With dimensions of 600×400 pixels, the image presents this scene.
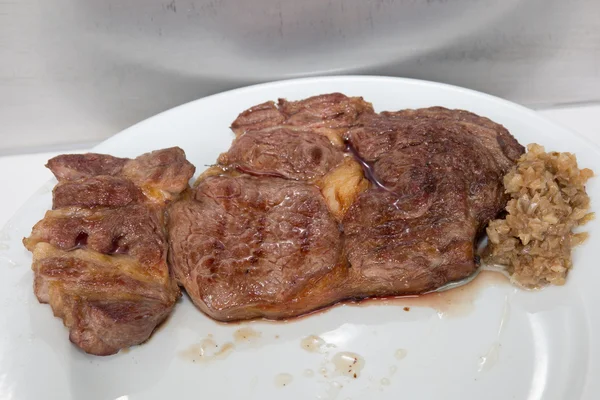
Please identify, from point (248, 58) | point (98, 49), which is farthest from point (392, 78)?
point (98, 49)

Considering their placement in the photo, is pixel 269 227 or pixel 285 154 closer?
pixel 269 227

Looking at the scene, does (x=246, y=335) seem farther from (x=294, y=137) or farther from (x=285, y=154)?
(x=294, y=137)

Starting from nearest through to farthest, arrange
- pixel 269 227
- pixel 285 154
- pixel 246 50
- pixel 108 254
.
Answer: pixel 108 254 < pixel 269 227 < pixel 285 154 < pixel 246 50

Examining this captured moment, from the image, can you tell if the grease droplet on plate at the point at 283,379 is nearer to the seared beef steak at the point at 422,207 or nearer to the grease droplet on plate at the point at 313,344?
the grease droplet on plate at the point at 313,344

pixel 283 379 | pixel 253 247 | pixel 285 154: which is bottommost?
pixel 283 379

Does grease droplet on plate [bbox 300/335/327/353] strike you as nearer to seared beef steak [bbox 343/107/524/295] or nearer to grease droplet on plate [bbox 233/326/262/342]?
grease droplet on plate [bbox 233/326/262/342]

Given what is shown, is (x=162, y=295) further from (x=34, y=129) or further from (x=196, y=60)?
(x=34, y=129)

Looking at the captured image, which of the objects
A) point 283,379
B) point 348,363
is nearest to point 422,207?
→ point 348,363
